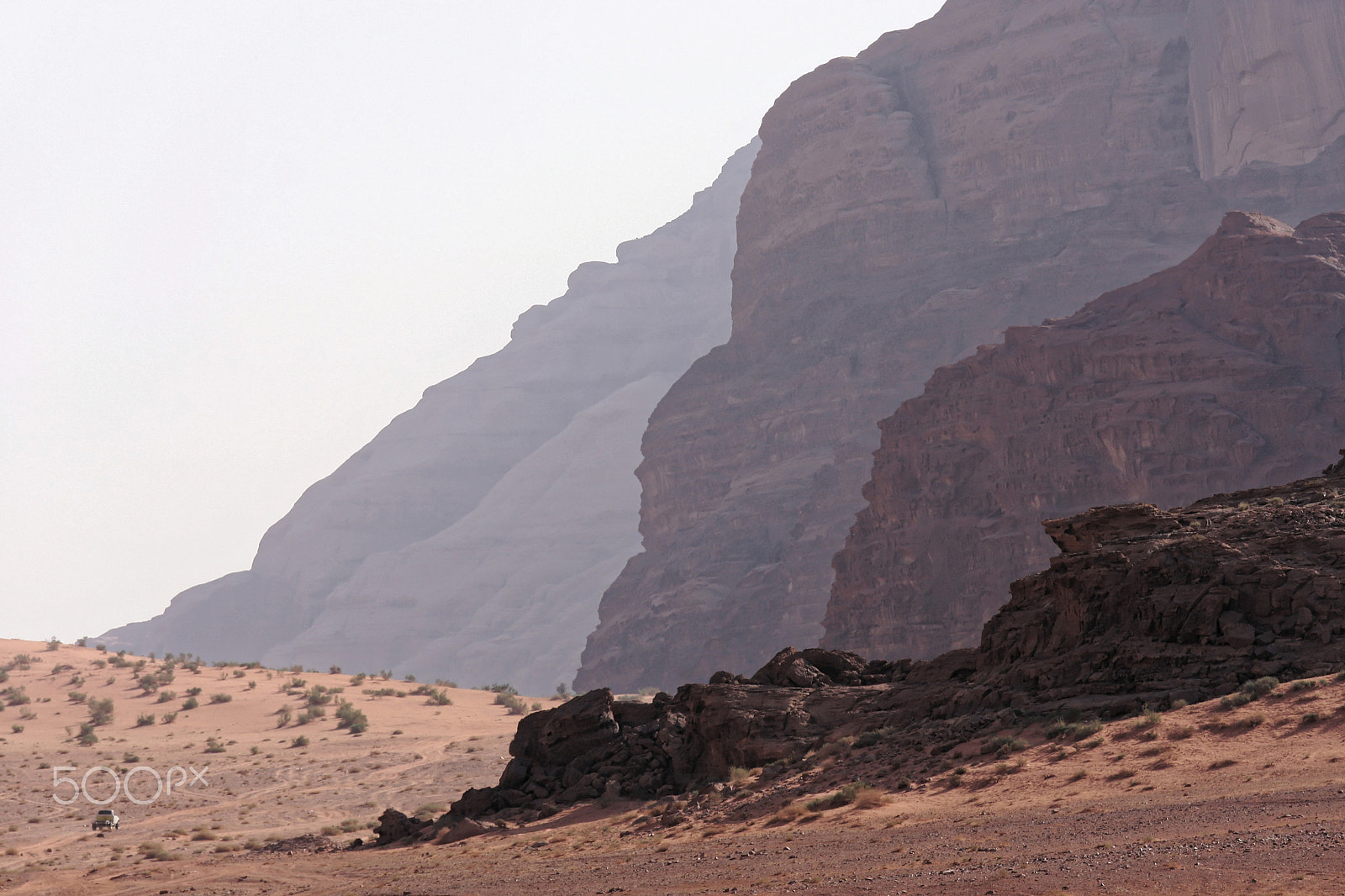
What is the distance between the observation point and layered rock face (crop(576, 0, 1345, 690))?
120 meters

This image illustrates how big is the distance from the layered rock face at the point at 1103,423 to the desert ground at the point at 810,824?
52.2m

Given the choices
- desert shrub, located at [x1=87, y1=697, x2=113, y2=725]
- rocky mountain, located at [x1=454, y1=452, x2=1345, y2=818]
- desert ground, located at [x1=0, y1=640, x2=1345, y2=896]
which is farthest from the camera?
desert shrub, located at [x1=87, y1=697, x2=113, y2=725]

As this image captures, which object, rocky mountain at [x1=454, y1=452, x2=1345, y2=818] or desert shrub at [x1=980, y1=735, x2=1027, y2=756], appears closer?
desert shrub at [x1=980, y1=735, x2=1027, y2=756]

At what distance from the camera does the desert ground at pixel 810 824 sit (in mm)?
13344

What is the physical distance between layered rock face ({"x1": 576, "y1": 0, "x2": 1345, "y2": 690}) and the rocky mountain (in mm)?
78463

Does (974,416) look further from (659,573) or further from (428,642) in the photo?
(428,642)

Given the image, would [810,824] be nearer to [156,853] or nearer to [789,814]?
[789,814]

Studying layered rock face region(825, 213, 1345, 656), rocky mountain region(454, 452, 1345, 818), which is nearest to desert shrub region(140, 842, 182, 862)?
rocky mountain region(454, 452, 1345, 818)

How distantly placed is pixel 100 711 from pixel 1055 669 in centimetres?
3743

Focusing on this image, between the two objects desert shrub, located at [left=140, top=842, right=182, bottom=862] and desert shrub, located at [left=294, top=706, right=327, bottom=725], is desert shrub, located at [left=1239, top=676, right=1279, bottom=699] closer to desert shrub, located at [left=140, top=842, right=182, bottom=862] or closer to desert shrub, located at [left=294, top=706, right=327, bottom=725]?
desert shrub, located at [left=140, top=842, right=182, bottom=862]

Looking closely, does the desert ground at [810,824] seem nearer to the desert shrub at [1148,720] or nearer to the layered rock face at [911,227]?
the desert shrub at [1148,720]

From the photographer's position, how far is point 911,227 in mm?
141250

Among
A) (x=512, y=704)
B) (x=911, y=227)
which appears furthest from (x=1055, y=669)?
(x=911, y=227)

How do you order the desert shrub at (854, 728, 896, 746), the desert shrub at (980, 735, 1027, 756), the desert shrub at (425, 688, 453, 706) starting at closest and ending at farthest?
the desert shrub at (980, 735, 1027, 756) < the desert shrub at (854, 728, 896, 746) < the desert shrub at (425, 688, 453, 706)
